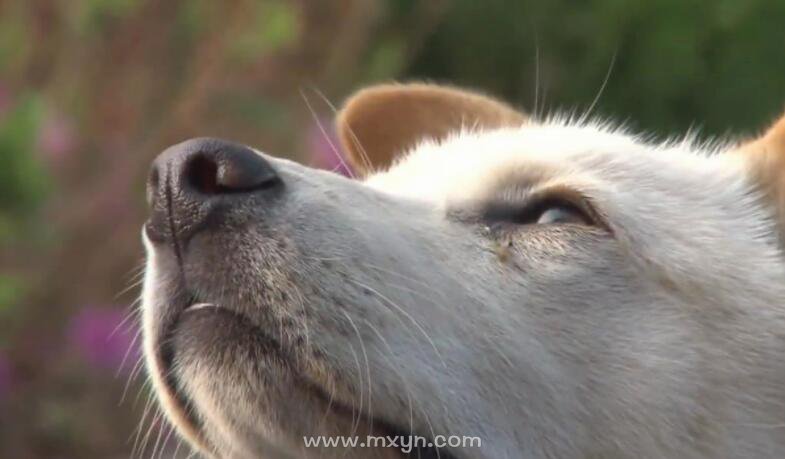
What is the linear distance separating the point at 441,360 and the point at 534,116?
94 cm

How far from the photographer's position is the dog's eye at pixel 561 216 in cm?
202

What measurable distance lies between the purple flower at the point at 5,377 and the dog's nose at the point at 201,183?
2684 mm

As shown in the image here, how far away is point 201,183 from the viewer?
1.76 m

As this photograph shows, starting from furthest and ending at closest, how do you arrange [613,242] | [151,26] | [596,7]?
[596,7], [151,26], [613,242]

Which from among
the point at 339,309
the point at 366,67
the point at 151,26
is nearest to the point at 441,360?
the point at 339,309

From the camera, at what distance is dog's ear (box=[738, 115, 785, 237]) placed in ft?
7.25

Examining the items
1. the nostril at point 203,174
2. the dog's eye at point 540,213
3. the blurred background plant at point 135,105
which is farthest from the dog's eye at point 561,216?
the blurred background plant at point 135,105

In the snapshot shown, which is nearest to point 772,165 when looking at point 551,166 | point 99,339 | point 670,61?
point 551,166

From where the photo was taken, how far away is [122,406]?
4.61m

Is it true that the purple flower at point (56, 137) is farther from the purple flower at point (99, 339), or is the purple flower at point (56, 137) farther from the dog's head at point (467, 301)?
the dog's head at point (467, 301)

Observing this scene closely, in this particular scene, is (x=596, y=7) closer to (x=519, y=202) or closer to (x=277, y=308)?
(x=519, y=202)

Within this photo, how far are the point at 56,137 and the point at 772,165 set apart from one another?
2.85m

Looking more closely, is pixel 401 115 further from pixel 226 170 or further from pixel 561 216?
pixel 226 170

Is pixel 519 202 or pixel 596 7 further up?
pixel 596 7
